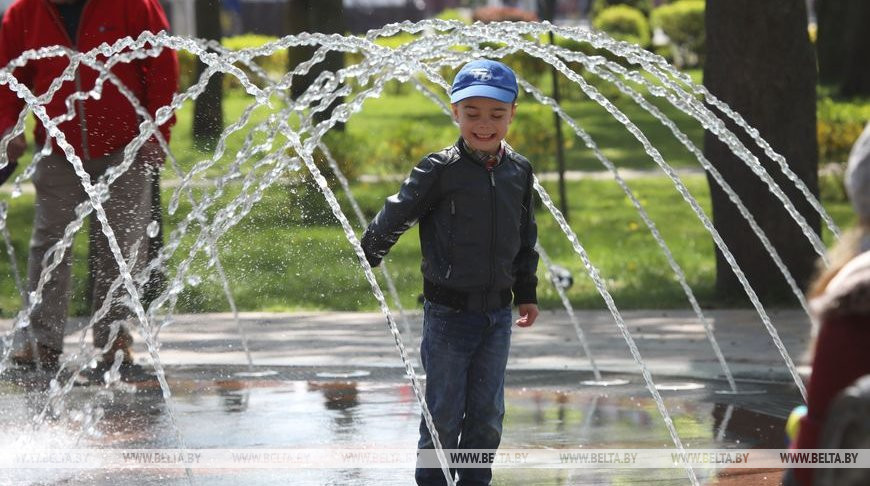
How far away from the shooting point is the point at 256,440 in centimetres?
578

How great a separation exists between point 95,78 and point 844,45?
64.1 feet

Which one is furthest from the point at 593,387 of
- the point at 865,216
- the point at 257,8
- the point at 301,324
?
the point at 257,8

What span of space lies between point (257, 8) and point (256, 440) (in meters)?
41.8

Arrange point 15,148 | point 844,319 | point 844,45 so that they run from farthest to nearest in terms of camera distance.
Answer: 1. point 844,45
2. point 15,148
3. point 844,319

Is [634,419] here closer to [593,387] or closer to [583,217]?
[593,387]

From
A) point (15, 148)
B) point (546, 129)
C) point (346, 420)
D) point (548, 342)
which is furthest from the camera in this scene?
point (546, 129)

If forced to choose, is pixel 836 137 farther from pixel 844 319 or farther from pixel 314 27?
pixel 844 319

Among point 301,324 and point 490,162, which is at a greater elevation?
point 490,162

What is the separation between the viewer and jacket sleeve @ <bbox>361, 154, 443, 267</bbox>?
4500 mm

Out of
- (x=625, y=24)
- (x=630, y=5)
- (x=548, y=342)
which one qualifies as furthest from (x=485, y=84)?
(x=630, y=5)

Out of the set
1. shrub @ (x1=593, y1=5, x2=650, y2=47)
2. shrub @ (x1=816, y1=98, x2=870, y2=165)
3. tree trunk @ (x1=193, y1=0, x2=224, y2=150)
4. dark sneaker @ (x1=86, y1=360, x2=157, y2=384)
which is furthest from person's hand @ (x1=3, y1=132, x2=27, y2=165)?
shrub @ (x1=593, y1=5, x2=650, y2=47)

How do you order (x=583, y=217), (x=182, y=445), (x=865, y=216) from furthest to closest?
(x=583, y=217)
(x=182, y=445)
(x=865, y=216)

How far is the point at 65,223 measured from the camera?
23.4 feet

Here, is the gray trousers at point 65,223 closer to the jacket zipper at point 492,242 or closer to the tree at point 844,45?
the jacket zipper at point 492,242
